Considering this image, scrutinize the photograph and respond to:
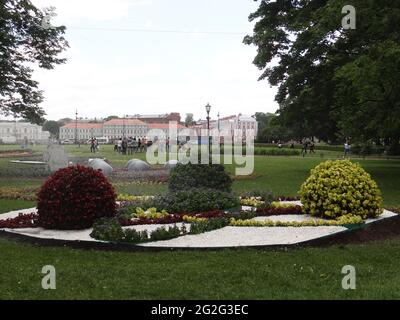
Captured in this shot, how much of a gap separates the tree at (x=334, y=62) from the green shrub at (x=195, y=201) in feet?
27.0

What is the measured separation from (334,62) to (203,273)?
19.9m

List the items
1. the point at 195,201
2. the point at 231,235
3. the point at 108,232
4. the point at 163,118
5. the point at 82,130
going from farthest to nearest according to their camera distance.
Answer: the point at 163,118, the point at 82,130, the point at 195,201, the point at 231,235, the point at 108,232

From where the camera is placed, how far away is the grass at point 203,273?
20.1 ft

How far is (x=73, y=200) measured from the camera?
32.5ft

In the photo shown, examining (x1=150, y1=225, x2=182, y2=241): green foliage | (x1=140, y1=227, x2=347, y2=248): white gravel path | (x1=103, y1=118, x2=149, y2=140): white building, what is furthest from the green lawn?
(x1=103, y1=118, x2=149, y2=140): white building

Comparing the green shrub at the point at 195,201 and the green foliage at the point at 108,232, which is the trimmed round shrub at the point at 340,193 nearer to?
the green shrub at the point at 195,201

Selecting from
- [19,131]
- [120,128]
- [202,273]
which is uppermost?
[120,128]

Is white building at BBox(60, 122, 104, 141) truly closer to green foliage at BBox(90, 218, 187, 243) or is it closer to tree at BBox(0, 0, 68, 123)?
tree at BBox(0, 0, 68, 123)

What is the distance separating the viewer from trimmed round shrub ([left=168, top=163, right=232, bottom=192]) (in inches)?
518

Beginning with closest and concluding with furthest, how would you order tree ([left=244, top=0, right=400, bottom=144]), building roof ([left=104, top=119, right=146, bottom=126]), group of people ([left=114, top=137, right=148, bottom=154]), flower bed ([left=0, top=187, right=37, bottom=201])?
flower bed ([left=0, top=187, right=37, bottom=201])
tree ([left=244, top=0, right=400, bottom=144])
group of people ([left=114, top=137, right=148, bottom=154])
building roof ([left=104, top=119, right=146, bottom=126])

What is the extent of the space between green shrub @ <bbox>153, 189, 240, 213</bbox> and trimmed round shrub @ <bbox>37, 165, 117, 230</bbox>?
1.63 m

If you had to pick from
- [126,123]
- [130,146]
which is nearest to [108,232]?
[130,146]

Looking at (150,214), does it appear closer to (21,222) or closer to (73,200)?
(73,200)

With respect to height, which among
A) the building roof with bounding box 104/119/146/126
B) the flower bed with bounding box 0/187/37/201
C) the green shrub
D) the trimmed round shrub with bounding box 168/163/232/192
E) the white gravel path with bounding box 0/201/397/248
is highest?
the building roof with bounding box 104/119/146/126
